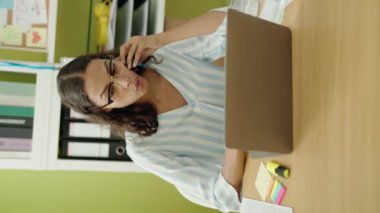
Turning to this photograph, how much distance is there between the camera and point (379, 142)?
0.52 m

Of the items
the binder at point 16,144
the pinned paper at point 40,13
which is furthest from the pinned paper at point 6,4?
the binder at point 16,144

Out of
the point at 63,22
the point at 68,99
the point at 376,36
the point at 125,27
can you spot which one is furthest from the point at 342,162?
the point at 63,22

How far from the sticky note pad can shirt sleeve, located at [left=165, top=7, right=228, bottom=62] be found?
55cm

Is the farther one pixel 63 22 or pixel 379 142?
pixel 63 22

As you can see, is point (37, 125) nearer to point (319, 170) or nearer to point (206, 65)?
point (206, 65)

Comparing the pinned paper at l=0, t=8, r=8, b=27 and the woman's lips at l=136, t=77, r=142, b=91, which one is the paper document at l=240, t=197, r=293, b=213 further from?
the pinned paper at l=0, t=8, r=8, b=27

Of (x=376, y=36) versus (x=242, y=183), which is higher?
(x=376, y=36)

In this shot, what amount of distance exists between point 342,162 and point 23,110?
1370 mm

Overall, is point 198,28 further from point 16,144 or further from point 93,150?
point 16,144

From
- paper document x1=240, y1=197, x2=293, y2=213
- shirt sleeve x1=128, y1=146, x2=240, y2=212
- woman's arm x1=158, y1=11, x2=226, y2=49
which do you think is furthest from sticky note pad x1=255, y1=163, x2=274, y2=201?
woman's arm x1=158, y1=11, x2=226, y2=49

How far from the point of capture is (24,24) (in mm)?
1755

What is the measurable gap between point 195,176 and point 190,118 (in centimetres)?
21

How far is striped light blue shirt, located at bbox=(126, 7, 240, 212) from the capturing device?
4.23ft

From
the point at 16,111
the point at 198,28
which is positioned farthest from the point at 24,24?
the point at 198,28
